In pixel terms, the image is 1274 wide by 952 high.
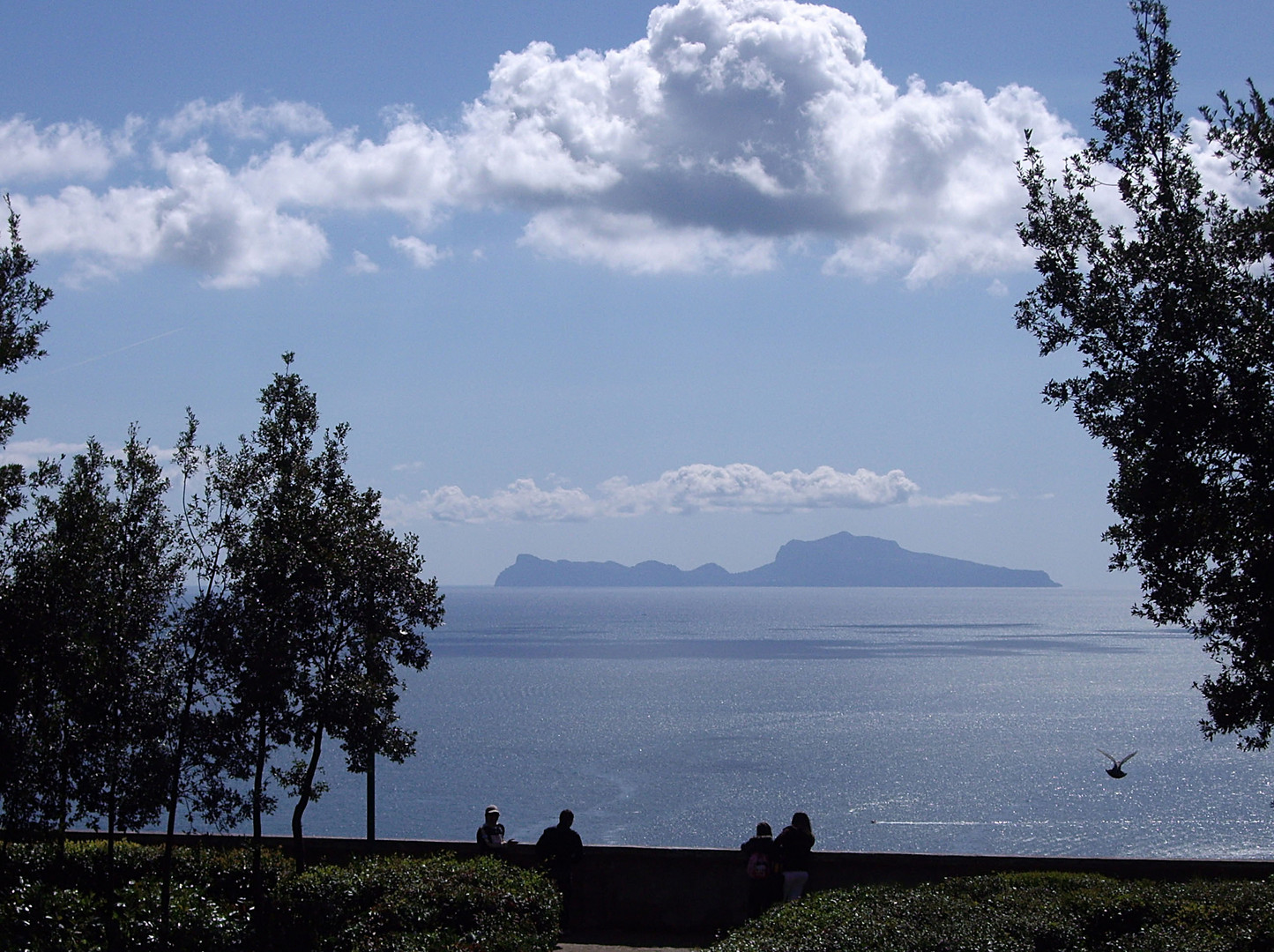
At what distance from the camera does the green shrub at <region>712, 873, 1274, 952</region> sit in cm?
980

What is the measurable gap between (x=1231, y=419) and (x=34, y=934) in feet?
40.9

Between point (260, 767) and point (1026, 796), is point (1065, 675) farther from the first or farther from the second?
point (260, 767)

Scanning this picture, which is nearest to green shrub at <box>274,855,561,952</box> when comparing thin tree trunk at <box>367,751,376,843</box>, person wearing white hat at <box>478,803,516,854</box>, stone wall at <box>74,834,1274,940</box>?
person wearing white hat at <box>478,803,516,854</box>

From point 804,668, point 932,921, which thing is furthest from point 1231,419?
point 804,668

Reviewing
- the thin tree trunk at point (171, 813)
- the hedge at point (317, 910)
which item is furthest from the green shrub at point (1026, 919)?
the thin tree trunk at point (171, 813)

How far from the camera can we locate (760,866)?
12.5m

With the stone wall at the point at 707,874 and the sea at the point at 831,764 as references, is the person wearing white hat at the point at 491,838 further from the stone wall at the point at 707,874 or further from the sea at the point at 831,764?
the sea at the point at 831,764

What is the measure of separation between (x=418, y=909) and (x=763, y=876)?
3861 mm

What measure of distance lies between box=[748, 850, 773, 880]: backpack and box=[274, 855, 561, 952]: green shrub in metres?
2.25

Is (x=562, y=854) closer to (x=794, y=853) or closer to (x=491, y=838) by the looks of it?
(x=491, y=838)

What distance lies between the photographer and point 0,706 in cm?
1122

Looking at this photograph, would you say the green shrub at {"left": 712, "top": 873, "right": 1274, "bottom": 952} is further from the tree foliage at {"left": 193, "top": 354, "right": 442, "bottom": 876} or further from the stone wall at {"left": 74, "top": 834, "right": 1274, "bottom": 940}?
the tree foliage at {"left": 193, "top": 354, "right": 442, "bottom": 876}

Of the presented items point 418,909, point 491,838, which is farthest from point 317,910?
point 491,838

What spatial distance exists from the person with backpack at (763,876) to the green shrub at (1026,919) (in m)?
Result: 0.64
